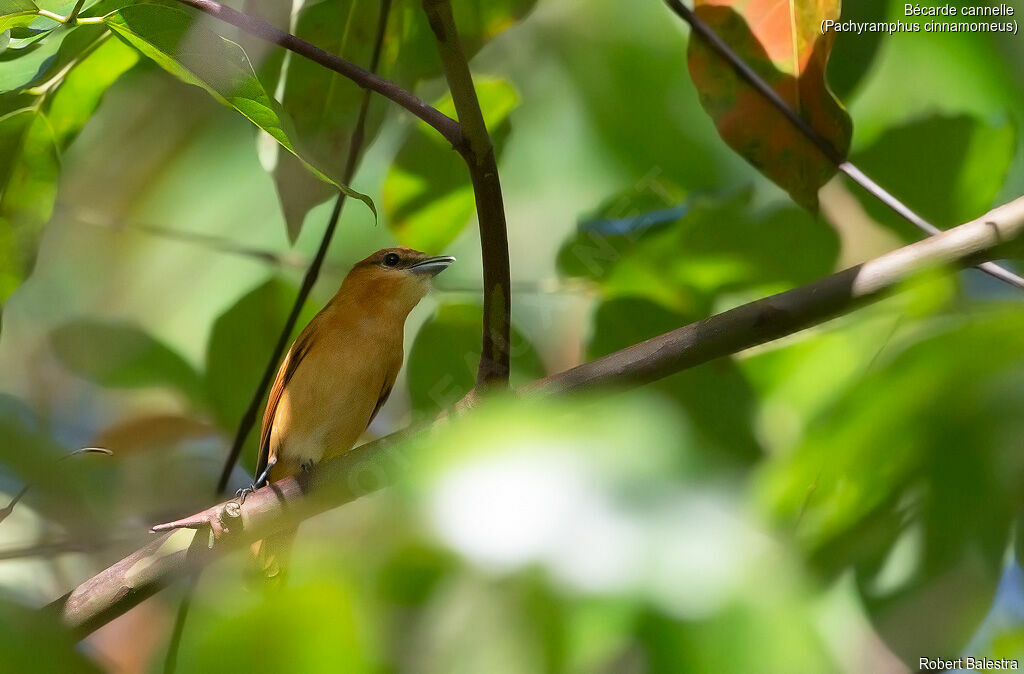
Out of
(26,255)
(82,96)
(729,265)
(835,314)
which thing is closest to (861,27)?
(729,265)

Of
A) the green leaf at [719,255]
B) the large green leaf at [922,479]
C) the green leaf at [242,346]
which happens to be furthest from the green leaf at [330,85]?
the large green leaf at [922,479]

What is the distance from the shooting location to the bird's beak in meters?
2.19

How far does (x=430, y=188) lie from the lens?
1824mm

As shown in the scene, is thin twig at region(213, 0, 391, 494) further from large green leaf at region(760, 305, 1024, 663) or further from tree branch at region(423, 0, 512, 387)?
large green leaf at region(760, 305, 1024, 663)

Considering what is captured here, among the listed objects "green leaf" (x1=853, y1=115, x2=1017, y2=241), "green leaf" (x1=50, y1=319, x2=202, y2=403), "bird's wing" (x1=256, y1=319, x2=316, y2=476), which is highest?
"green leaf" (x1=853, y1=115, x2=1017, y2=241)

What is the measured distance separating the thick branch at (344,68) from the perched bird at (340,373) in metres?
1.37

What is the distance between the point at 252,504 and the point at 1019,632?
1.07m

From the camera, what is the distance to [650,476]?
388 millimetres

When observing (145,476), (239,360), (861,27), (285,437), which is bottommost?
(285,437)

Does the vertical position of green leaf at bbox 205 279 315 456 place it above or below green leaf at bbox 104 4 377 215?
below

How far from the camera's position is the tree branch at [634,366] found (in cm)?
90

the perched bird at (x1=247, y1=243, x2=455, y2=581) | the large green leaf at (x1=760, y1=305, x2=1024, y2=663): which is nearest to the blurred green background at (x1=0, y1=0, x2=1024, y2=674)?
the large green leaf at (x1=760, y1=305, x2=1024, y2=663)

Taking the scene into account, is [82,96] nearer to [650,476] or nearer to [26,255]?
[26,255]

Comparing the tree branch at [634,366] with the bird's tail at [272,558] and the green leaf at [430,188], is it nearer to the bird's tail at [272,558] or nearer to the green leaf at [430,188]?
the bird's tail at [272,558]
